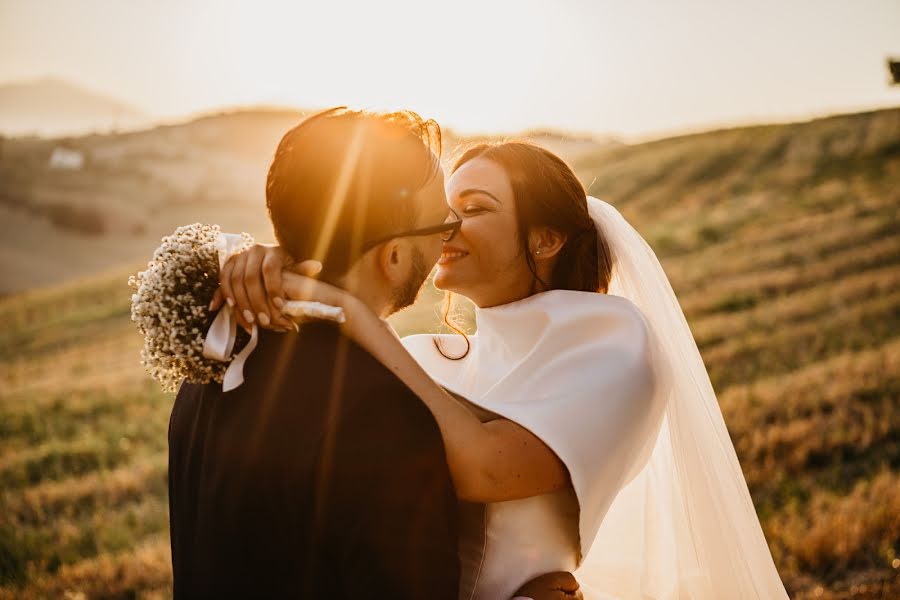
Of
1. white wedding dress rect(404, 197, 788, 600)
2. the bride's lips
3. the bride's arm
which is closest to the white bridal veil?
white wedding dress rect(404, 197, 788, 600)

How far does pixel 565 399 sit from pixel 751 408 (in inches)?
297

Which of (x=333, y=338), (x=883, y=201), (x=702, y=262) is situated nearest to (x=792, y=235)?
(x=702, y=262)

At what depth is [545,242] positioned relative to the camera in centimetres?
414

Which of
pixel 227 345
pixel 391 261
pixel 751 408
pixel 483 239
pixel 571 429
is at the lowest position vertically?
pixel 751 408

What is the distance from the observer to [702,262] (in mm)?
22141

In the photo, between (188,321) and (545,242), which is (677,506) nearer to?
(545,242)

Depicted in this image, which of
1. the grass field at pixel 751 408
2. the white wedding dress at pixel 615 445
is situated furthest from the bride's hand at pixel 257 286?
the grass field at pixel 751 408

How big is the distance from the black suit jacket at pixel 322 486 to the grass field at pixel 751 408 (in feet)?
14.4

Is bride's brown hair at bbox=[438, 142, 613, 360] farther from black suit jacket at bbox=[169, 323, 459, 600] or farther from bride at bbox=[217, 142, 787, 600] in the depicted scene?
black suit jacket at bbox=[169, 323, 459, 600]

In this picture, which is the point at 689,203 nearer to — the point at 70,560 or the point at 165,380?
the point at 70,560

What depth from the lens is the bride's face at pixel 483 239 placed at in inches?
160

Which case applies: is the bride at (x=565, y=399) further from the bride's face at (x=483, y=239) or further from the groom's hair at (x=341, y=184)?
the groom's hair at (x=341, y=184)

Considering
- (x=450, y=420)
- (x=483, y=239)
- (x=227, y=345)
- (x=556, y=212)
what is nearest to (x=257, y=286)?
(x=227, y=345)

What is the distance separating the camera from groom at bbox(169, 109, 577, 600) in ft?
6.98
